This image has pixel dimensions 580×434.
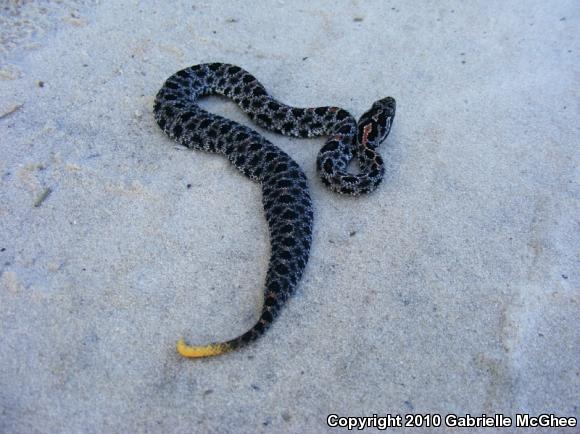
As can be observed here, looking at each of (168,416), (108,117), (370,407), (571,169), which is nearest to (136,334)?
(168,416)

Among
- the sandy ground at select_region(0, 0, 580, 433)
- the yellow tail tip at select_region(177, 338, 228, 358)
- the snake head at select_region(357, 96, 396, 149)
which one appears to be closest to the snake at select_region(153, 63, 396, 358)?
the snake head at select_region(357, 96, 396, 149)

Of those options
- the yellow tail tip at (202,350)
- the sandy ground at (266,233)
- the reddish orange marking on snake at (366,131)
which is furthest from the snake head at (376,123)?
the yellow tail tip at (202,350)

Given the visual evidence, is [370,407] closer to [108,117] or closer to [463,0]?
[108,117]

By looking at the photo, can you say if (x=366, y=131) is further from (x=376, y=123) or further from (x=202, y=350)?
(x=202, y=350)

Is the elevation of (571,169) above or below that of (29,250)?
above

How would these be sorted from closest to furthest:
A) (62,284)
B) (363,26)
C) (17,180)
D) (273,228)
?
1. (62,284)
2. (273,228)
3. (17,180)
4. (363,26)

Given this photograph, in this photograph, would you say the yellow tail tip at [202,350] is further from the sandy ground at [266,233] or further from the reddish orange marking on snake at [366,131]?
the reddish orange marking on snake at [366,131]

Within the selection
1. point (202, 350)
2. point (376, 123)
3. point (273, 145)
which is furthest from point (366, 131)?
point (202, 350)
